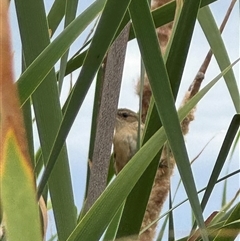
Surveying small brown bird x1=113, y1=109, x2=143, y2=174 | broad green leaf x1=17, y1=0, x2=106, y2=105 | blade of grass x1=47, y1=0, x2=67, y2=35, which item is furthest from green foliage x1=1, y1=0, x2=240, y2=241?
small brown bird x1=113, y1=109, x2=143, y2=174

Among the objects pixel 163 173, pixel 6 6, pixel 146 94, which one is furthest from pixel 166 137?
pixel 146 94

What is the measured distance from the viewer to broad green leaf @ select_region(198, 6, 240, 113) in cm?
52

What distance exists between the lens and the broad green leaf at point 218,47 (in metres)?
0.52

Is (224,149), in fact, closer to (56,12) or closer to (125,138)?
(56,12)

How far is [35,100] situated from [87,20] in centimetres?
8

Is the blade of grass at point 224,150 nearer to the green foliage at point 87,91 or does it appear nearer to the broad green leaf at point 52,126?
the green foliage at point 87,91

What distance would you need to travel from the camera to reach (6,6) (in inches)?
6.7

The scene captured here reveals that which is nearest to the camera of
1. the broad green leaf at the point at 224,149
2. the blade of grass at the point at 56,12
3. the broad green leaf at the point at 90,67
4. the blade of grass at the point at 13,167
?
the blade of grass at the point at 13,167

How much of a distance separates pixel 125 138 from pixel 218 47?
1.36 metres

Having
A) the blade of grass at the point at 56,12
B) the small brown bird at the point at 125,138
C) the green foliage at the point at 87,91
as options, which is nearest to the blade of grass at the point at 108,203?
the green foliage at the point at 87,91

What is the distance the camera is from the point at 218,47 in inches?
20.9

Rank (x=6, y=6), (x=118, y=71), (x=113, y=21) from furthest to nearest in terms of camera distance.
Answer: (x=118, y=71)
(x=113, y=21)
(x=6, y=6)

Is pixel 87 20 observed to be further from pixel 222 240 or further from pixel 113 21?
pixel 222 240

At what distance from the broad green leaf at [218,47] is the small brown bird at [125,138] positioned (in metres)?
1.20
